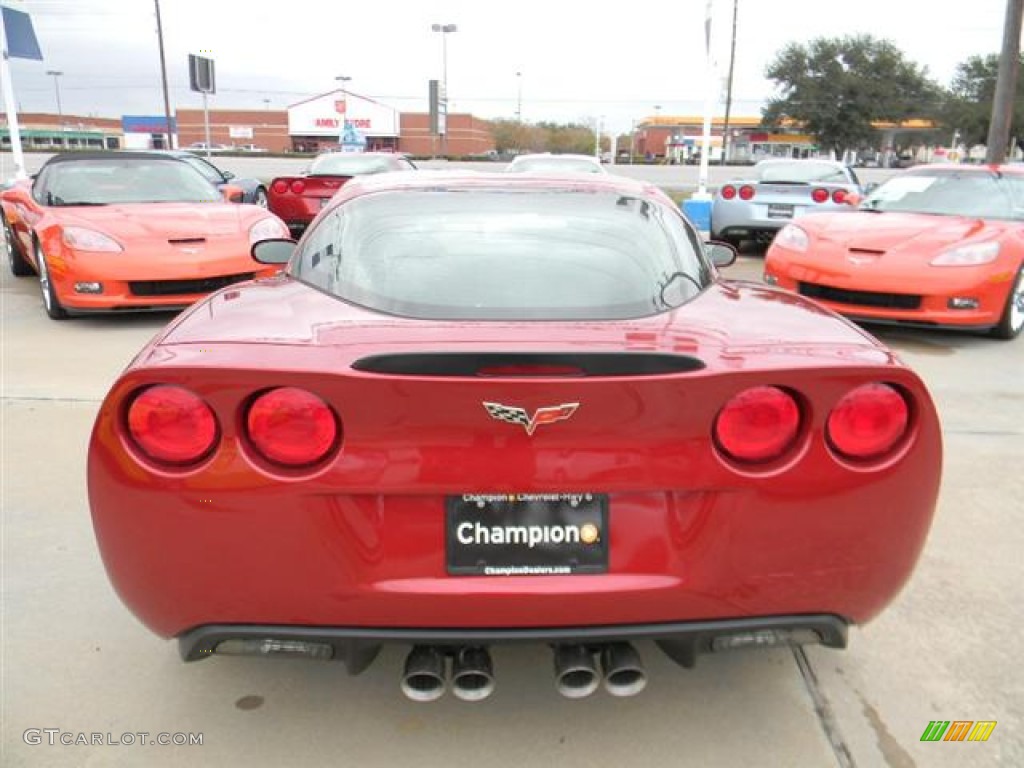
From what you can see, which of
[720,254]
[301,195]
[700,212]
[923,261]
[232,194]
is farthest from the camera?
[700,212]

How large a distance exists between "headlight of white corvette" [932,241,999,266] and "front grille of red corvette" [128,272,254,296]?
5164 mm

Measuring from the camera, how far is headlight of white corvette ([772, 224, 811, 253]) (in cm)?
652

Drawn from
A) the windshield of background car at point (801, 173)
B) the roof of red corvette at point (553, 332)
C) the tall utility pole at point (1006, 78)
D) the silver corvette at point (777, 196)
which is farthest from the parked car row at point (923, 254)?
the tall utility pole at point (1006, 78)

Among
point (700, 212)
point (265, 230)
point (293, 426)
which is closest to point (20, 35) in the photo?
point (265, 230)

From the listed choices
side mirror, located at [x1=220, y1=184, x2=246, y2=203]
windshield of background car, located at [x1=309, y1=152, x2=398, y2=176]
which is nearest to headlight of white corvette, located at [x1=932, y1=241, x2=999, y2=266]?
side mirror, located at [x1=220, y1=184, x2=246, y2=203]

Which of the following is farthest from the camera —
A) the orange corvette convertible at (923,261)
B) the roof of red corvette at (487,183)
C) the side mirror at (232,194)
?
the side mirror at (232,194)

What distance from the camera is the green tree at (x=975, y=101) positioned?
49219 millimetres

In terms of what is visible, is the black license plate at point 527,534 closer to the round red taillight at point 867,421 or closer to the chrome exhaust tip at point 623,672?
the chrome exhaust tip at point 623,672

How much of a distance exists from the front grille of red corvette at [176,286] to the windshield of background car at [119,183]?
1345mm

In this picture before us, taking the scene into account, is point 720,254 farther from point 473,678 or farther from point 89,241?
point 89,241

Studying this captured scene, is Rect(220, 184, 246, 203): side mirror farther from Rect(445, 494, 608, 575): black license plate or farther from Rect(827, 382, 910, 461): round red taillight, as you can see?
Rect(827, 382, 910, 461): round red taillight

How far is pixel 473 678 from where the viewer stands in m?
1.85

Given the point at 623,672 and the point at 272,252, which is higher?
the point at 272,252

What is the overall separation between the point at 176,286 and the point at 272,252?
10.4 feet
